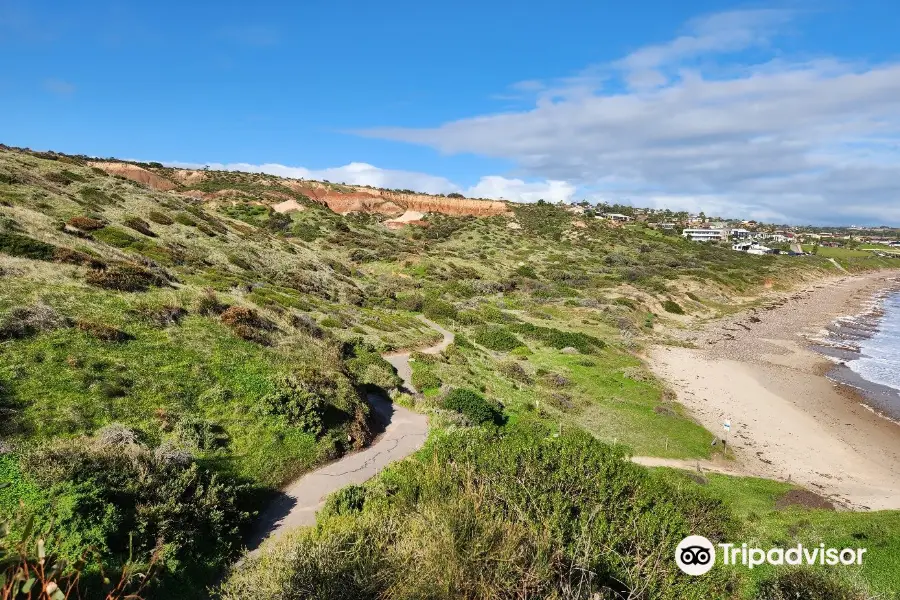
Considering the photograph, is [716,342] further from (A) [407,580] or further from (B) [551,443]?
(A) [407,580]

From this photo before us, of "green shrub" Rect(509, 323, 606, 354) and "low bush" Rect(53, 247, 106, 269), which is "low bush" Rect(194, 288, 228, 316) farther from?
"green shrub" Rect(509, 323, 606, 354)

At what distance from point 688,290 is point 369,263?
167 feet

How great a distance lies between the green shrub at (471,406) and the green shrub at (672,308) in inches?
1874

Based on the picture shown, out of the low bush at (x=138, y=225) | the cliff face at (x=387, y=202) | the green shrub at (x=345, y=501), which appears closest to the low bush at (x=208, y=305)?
the green shrub at (x=345, y=501)

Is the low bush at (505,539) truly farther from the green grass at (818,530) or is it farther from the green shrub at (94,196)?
the green shrub at (94,196)

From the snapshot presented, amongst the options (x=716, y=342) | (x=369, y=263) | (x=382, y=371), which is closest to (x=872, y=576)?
(x=382, y=371)

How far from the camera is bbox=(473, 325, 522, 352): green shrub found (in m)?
38.2

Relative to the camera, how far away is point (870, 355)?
155 ft

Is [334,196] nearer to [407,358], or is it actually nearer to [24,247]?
[407,358]

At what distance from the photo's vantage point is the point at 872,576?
11930 millimetres

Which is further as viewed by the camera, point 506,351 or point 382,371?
point 506,351

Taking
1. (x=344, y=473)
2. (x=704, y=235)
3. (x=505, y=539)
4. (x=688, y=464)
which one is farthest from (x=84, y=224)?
(x=704, y=235)

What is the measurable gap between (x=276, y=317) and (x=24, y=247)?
A: 463 inches

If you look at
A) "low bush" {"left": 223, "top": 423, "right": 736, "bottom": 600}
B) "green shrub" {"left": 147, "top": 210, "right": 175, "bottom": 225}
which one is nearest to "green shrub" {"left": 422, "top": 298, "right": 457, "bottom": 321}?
"green shrub" {"left": 147, "top": 210, "right": 175, "bottom": 225}
